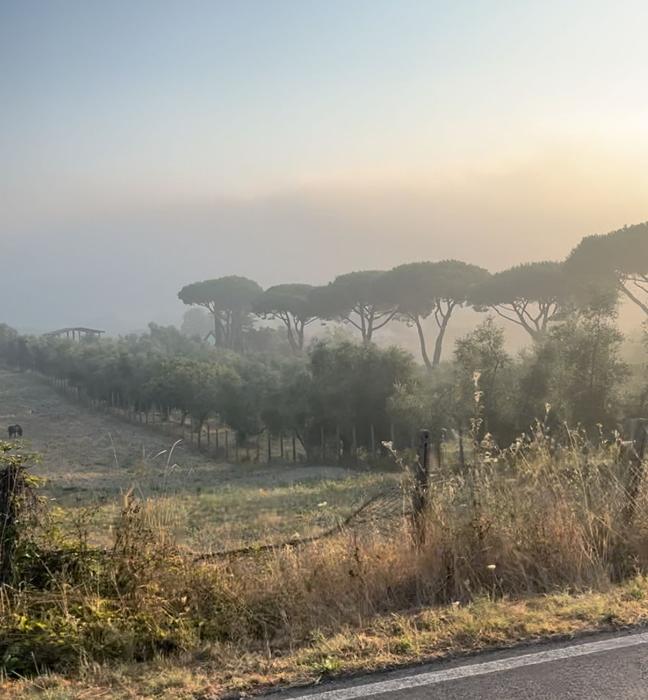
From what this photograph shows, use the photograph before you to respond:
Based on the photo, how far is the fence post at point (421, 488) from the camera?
4.24 metres

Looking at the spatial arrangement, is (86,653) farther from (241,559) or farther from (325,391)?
(325,391)

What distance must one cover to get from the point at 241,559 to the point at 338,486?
19.7 meters

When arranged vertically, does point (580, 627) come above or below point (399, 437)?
above

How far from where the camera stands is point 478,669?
287 centimetres

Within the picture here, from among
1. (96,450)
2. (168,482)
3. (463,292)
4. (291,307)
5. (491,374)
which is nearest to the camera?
(168,482)

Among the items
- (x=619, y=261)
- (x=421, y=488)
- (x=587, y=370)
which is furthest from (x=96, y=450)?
(x=421, y=488)

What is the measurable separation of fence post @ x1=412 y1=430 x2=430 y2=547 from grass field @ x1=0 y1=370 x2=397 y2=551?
67 centimetres

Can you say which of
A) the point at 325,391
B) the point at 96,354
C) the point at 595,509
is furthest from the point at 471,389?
the point at 96,354

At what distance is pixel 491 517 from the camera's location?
165 inches

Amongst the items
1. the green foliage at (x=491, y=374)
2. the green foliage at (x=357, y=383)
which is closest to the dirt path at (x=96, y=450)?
the green foliage at (x=357, y=383)

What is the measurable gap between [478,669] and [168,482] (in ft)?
59.0

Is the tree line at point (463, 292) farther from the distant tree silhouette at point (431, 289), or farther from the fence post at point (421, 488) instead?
the fence post at point (421, 488)

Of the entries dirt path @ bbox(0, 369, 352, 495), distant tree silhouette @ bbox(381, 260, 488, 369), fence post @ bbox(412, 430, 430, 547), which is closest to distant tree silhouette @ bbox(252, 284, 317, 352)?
distant tree silhouette @ bbox(381, 260, 488, 369)

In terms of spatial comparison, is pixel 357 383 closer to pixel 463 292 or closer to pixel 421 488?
pixel 463 292
